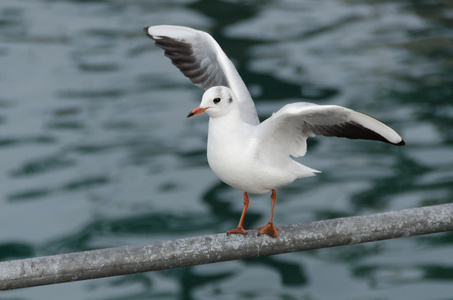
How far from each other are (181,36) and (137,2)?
452cm

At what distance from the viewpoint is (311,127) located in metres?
1.66

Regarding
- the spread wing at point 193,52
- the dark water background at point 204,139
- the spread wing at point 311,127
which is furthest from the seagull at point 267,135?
the dark water background at point 204,139

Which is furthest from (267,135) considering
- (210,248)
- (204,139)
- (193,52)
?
(204,139)

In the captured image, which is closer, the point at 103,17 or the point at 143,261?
the point at 143,261

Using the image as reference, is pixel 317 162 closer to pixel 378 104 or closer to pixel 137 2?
pixel 378 104

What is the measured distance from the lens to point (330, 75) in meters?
5.37

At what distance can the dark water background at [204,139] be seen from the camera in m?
3.71

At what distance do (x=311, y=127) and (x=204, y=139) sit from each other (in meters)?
2.98

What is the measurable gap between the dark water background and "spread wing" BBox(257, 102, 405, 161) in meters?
1.86

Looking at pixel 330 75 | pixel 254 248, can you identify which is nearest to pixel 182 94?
pixel 330 75

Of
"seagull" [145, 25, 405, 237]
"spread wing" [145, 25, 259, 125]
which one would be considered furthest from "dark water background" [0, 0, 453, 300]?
"seagull" [145, 25, 405, 237]

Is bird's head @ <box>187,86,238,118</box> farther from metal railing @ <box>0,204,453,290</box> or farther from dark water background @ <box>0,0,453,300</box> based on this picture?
dark water background @ <box>0,0,453,300</box>

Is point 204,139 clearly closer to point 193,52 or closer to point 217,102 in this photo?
point 193,52

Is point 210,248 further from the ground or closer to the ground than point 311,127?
closer to the ground
